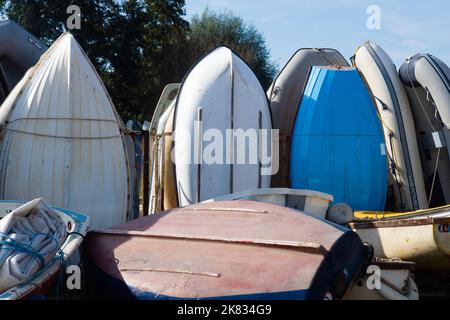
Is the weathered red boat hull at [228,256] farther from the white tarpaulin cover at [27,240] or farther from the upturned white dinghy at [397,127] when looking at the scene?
the upturned white dinghy at [397,127]

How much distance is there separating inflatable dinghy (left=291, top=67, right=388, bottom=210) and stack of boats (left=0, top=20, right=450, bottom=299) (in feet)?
0.06

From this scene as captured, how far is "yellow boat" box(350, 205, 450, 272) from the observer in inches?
220

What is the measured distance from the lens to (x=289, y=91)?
9.02 meters

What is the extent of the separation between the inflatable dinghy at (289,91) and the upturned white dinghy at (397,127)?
714 mm

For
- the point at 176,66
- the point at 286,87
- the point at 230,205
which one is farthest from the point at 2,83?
the point at 176,66

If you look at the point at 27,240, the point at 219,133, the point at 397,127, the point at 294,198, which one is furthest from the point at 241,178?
the point at 27,240

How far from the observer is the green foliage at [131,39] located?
1823cm

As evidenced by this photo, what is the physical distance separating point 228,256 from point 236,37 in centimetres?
2252

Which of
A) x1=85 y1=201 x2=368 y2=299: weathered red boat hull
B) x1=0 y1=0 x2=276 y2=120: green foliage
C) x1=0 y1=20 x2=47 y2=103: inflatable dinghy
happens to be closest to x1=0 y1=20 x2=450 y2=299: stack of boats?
x1=85 y1=201 x2=368 y2=299: weathered red boat hull

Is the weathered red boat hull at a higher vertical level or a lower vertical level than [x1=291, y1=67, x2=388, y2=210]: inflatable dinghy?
lower

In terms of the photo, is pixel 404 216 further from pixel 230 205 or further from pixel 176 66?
pixel 176 66

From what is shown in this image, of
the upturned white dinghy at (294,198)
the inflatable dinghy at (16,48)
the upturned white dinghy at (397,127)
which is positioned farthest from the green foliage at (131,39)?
the upturned white dinghy at (294,198)

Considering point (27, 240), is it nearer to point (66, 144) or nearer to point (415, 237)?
point (66, 144)

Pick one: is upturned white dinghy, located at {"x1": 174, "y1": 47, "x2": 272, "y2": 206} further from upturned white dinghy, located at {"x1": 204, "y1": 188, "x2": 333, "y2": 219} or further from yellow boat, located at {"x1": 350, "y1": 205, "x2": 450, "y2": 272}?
yellow boat, located at {"x1": 350, "y1": 205, "x2": 450, "y2": 272}
